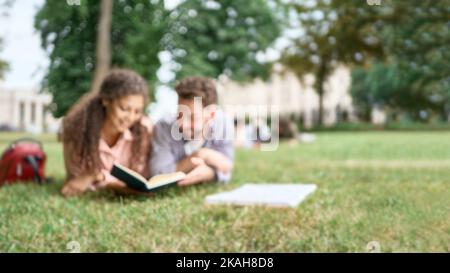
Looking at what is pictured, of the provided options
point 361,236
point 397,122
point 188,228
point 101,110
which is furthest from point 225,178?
point 361,236

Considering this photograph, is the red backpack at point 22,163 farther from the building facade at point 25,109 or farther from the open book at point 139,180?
the open book at point 139,180

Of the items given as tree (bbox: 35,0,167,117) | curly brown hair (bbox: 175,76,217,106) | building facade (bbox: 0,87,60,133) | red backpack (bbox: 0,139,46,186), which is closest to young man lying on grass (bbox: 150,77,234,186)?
curly brown hair (bbox: 175,76,217,106)

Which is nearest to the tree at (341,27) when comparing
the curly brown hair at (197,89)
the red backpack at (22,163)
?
the curly brown hair at (197,89)

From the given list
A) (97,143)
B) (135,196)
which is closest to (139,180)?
(135,196)

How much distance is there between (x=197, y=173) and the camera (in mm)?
1823

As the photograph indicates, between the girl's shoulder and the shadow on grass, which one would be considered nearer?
the shadow on grass

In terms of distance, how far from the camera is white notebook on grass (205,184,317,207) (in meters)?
1.45

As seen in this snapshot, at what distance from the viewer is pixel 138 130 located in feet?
6.13

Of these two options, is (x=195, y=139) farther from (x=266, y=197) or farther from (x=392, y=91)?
(x=392, y=91)

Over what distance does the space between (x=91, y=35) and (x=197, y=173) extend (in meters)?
0.62

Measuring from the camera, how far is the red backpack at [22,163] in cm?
223

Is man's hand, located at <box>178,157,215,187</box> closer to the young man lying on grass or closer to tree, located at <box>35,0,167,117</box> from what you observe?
the young man lying on grass
